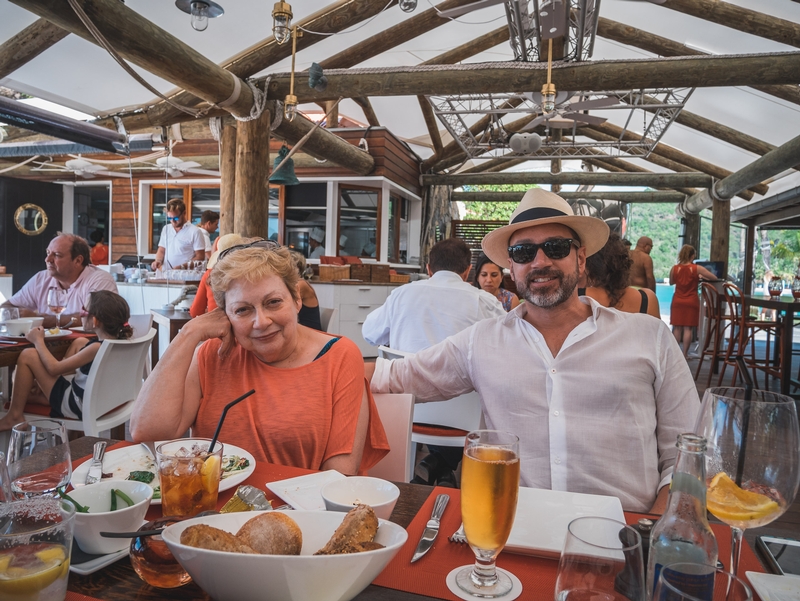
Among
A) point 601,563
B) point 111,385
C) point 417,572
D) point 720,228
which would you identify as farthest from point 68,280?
point 720,228

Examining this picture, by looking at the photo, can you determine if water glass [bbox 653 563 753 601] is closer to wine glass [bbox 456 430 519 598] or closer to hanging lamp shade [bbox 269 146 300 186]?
wine glass [bbox 456 430 519 598]

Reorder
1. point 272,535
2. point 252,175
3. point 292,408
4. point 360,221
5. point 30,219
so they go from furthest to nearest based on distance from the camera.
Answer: point 30,219 < point 360,221 < point 252,175 < point 292,408 < point 272,535

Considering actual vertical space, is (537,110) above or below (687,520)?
above

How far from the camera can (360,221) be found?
970 cm

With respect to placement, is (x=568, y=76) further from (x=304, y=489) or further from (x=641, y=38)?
(x=304, y=489)

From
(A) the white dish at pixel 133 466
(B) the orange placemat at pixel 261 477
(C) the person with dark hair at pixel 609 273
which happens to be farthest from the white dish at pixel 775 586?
(C) the person with dark hair at pixel 609 273

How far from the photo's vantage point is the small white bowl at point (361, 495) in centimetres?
98

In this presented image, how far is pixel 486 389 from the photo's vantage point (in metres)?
1.78

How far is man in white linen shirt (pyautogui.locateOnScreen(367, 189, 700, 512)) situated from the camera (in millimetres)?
1640

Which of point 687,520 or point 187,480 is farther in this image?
point 187,480

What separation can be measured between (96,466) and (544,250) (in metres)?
1.35

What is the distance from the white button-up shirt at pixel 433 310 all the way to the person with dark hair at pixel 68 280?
2.27 metres

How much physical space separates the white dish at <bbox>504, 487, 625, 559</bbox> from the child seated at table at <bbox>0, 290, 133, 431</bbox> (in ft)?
9.30

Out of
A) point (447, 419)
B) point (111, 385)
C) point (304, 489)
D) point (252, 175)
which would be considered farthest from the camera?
point (252, 175)
